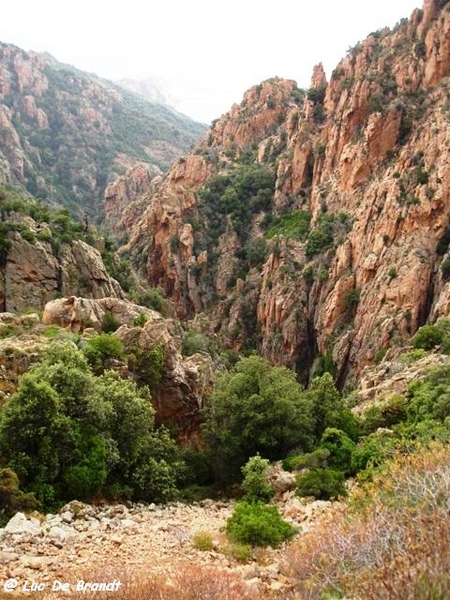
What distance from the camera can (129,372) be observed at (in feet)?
75.1

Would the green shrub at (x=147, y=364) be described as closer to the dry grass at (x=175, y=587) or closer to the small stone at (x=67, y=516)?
the small stone at (x=67, y=516)

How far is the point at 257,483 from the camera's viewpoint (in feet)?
62.0

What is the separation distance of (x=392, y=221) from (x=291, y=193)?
27.6 m

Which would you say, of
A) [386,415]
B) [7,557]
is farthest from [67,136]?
[7,557]

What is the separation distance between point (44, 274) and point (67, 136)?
12101 cm

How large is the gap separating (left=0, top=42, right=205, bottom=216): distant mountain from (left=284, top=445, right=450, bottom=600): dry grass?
117791 mm

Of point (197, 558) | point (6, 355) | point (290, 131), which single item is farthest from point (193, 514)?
point (290, 131)

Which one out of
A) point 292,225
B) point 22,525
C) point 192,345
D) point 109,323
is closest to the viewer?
point 22,525

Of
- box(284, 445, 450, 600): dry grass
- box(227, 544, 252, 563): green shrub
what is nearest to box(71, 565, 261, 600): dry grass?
box(284, 445, 450, 600): dry grass

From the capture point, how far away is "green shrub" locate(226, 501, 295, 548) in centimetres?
1335

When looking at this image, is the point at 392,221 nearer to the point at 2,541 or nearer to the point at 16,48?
the point at 2,541

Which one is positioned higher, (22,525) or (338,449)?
(338,449)

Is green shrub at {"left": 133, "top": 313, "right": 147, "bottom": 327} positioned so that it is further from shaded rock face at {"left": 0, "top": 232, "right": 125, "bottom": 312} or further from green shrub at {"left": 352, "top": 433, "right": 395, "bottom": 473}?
shaded rock face at {"left": 0, "top": 232, "right": 125, "bottom": 312}

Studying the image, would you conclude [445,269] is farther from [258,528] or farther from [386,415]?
[258,528]
